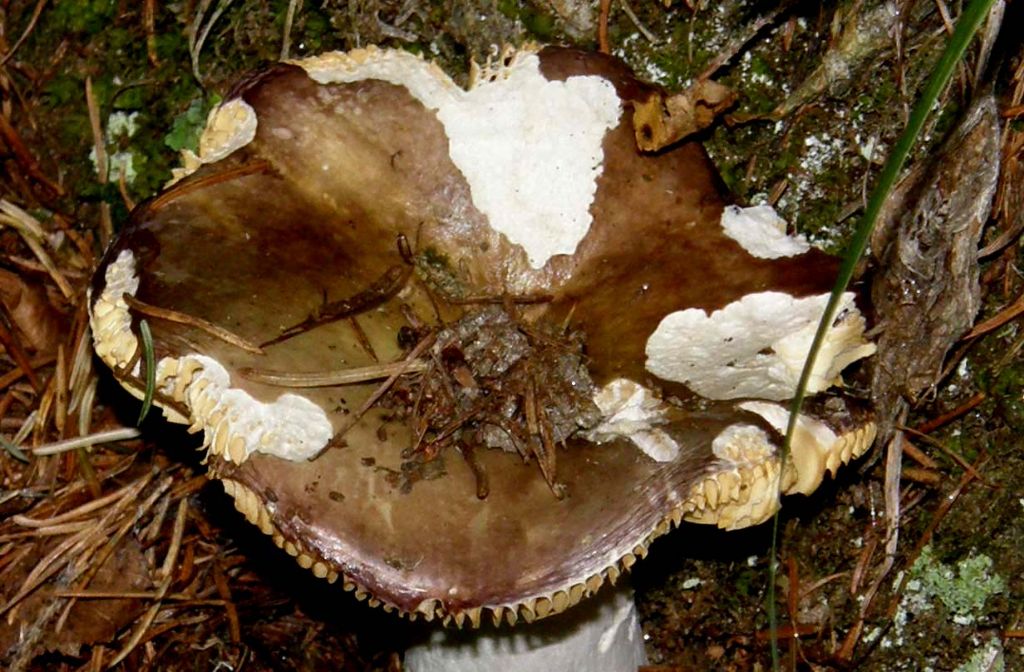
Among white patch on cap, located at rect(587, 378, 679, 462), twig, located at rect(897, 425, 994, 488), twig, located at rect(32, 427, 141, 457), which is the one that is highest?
white patch on cap, located at rect(587, 378, 679, 462)

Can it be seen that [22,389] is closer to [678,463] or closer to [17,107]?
[17,107]

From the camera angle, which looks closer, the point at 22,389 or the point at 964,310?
the point at 964,310

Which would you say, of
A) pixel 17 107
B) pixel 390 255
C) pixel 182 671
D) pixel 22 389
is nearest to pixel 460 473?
pixel 390 255

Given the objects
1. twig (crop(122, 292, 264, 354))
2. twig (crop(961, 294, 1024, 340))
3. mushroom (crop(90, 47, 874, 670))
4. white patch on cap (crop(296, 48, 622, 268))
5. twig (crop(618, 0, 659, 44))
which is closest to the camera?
mushroom (crop(90, 47, 874, 670))

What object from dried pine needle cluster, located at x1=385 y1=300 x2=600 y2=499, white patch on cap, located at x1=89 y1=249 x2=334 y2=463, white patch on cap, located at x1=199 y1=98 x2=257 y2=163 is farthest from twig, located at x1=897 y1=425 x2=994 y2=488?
white patch on cap, located at x1=199 y1=98 x2=257 y2=163

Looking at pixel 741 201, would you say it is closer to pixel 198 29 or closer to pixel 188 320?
pixel 188 320

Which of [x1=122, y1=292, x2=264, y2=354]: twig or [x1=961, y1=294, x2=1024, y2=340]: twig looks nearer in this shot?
[x1=122, y1=292, x2=264, y2=354]: twig

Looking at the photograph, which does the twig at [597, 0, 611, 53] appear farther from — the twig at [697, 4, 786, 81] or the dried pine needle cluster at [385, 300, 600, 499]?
the dried pine needle cluster at [385, 300, 600, 499]

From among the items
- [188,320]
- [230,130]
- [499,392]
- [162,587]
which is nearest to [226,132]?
[230,130]
